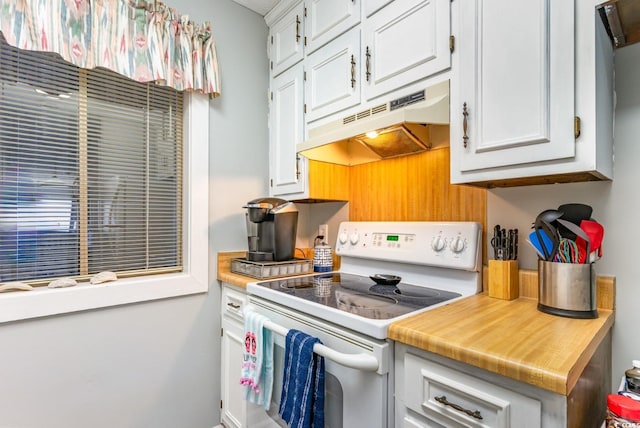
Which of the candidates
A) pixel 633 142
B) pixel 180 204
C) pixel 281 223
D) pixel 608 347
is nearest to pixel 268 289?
pixel 281 223

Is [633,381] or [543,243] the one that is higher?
[543,243]

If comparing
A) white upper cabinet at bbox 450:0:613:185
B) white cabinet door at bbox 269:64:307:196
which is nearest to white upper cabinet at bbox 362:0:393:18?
white upper cabinet at bbox 450:0:613:185

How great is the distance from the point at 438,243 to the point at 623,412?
2.46 ft

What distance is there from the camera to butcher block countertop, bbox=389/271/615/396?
649 mm

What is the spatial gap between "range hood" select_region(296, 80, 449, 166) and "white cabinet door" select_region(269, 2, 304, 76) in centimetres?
53

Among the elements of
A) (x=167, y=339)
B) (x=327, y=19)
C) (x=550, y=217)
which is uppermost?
(x=327, y=19)

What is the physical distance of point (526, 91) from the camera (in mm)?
936

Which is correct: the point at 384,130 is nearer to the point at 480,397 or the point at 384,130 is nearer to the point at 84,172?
the point at 480,397

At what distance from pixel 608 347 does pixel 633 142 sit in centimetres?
65

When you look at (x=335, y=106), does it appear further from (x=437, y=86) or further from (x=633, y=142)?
(x=633, y=142)

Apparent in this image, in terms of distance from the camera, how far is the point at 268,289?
139 centimetres

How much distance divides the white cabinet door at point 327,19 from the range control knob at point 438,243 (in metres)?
1.06

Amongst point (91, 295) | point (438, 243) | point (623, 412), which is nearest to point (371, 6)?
point (438, 243)

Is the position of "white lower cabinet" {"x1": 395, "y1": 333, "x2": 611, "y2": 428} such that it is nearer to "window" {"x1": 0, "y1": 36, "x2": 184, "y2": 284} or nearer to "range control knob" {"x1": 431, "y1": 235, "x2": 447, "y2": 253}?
"range control knob" {"x1": 431, "y1": 235, "x2": 447, "y2": 253}
